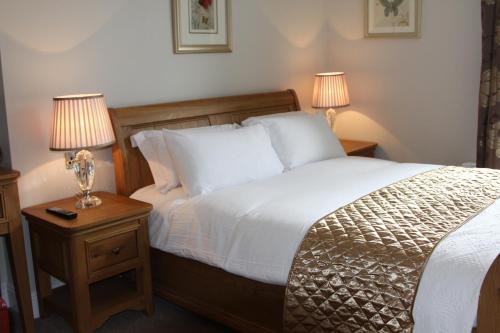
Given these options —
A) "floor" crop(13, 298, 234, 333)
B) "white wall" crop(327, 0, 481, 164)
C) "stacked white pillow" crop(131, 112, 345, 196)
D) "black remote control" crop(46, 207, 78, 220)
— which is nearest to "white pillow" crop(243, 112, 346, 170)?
"stacked white pillow" crop(131, 112, 345, 196)

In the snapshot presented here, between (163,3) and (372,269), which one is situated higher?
(163,3)

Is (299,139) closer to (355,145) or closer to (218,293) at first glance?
(355,145)

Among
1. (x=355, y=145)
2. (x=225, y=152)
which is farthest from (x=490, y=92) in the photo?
(x=225, y=152)

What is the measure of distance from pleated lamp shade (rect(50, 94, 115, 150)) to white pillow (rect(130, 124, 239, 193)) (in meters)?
0.43

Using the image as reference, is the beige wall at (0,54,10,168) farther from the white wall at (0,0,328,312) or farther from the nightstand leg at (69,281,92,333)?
the nightstand leg at (69,281,92,333)

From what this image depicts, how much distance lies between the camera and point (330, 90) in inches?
164

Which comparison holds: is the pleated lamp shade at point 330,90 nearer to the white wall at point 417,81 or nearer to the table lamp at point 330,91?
the table lamp at point 330,91

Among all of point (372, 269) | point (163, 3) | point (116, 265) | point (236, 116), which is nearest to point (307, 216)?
point (372, 269)

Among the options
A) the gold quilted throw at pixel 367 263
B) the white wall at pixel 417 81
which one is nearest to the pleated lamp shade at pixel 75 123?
the gold quilted throw at pixel 367 263

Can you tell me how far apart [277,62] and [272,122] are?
2.72 feet

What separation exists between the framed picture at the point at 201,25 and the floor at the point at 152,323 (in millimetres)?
1589

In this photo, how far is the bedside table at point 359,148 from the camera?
4.14 meters

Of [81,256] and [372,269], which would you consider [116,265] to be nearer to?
[81,256]

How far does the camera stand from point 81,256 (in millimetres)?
2520
